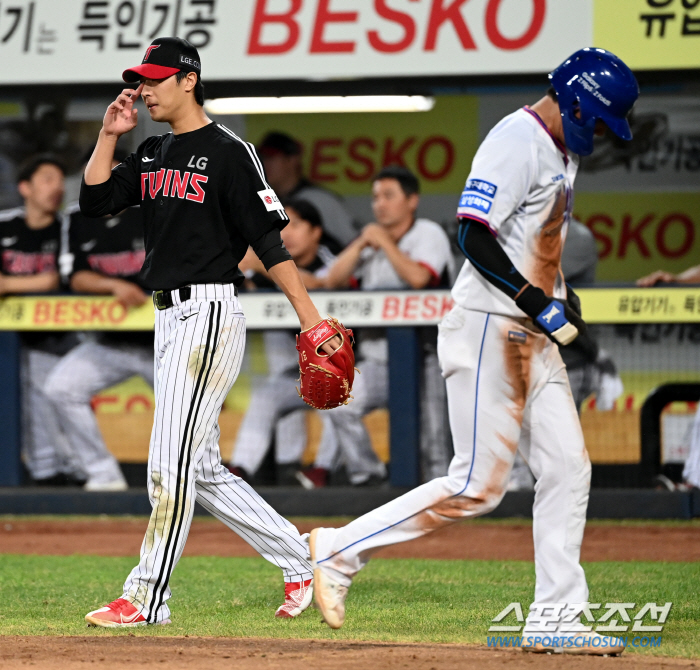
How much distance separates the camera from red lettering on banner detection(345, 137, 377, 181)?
948 centimetres

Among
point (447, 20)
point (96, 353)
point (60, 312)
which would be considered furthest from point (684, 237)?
point (60, 312)

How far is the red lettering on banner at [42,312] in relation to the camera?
8.88m

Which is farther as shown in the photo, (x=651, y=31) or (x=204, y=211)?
(x=651, y=31)

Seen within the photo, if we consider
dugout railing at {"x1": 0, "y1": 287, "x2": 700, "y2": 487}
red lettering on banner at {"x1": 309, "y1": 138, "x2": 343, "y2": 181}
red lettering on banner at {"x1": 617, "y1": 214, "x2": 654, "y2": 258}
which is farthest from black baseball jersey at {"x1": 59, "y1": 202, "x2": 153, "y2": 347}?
red lettering on banner at {"x1": 617, "y1": 214, "x2": 654, "y2": 258}

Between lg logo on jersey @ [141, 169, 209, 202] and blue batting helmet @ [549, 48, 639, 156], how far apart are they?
4.44ft

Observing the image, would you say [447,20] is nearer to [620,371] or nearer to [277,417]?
[620,371]

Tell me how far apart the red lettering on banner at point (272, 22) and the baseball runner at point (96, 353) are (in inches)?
58.0

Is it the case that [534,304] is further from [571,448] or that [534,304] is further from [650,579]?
[650,579]

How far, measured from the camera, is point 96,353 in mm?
9062

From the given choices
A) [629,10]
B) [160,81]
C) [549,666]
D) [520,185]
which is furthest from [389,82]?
[549,666]

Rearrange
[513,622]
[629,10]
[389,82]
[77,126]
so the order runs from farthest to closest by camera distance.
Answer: [77,126] → [389,82] → [629,10] → [513,622]

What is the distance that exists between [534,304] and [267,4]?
506 centimetres

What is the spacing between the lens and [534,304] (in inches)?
154

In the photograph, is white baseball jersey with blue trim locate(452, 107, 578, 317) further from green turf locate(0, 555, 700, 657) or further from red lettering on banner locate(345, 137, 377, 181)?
red lettering on banner locate(345, 137, 377, 181)
